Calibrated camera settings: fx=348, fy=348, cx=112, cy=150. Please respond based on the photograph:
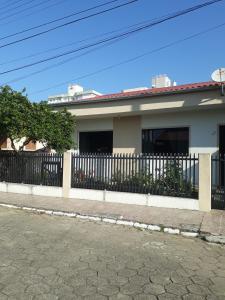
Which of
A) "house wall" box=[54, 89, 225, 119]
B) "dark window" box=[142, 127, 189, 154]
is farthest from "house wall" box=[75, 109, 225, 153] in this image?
Answer: "house wall" box=[54, 89, 225, 119]

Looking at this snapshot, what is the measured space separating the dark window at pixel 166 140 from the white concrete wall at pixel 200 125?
267mm

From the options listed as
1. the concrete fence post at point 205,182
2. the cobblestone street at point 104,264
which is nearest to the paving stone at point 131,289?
the cobblestone street at point 104,264

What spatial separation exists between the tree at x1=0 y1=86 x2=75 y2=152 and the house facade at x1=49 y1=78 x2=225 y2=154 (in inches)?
66.7

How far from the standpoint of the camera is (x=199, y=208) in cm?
927

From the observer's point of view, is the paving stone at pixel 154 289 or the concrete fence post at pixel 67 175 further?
the concrete fence post at pixel 67 175

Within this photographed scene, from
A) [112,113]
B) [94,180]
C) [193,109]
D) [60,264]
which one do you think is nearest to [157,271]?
[60,264]

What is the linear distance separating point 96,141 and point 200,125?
4.92 metres

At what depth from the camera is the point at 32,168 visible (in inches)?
486

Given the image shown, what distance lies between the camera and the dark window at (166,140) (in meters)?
13.0

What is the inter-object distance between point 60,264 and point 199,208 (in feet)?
16.5

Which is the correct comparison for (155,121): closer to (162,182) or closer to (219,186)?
(162,182)

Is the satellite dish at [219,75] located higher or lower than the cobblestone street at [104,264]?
higher

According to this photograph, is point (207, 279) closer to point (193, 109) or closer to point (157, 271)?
point (157, 271)

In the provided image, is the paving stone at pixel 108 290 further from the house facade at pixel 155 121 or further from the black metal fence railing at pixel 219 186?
the house facade at pixel 155 121
